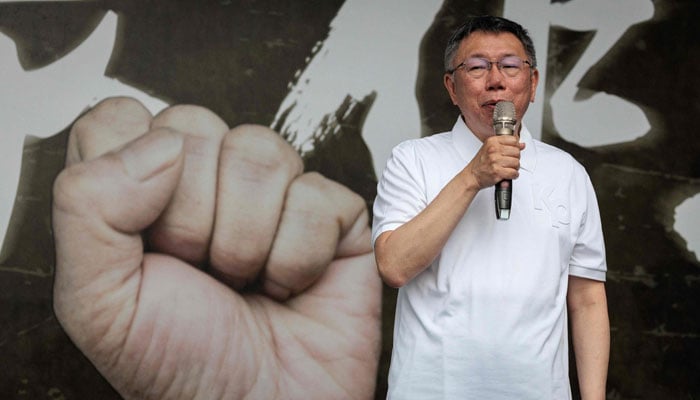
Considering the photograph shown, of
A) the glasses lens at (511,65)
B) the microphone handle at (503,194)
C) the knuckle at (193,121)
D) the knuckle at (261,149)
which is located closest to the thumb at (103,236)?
the knuckle at (193,121)

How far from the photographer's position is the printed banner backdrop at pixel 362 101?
322 cm

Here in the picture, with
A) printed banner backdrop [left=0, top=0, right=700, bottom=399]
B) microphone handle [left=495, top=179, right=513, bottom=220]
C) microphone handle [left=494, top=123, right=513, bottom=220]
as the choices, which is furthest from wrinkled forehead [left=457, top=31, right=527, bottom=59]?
printed banner backdrop [left=0, top=0, right=700, bottom=399]

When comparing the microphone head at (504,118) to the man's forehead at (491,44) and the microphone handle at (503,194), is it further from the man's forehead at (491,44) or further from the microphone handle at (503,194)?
the man's forehead at (491,44)

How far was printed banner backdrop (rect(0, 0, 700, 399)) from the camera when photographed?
3.22 meters

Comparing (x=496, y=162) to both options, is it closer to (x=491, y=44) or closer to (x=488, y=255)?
(x=488, y=255)

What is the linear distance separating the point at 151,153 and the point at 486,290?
6.12ft

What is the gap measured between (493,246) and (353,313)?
1.66m

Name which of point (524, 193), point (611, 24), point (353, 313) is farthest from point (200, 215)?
point (611, 24)

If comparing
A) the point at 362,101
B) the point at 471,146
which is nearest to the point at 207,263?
the point at 362,101

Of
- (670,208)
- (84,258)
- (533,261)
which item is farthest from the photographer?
(670,208)

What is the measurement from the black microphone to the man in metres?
0.03

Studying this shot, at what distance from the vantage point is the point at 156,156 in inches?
128

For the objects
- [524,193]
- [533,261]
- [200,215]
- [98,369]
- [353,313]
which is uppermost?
[524,193]

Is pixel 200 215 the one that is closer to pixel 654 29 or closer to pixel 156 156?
pixel 156 156
